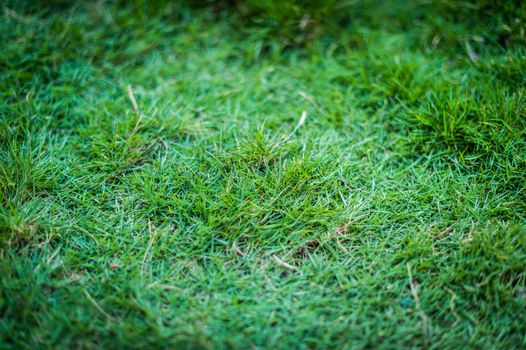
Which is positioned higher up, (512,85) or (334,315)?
(512,85)

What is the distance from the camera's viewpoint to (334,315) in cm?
182

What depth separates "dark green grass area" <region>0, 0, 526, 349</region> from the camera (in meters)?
1.81

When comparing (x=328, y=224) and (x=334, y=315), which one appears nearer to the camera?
(x=334, y=315)

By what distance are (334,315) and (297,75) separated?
4.95 ft

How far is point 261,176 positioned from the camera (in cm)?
221

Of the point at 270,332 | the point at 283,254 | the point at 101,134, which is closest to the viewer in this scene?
the point at 270,332

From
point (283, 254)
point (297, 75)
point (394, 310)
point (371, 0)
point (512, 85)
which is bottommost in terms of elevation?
point (394, 310)

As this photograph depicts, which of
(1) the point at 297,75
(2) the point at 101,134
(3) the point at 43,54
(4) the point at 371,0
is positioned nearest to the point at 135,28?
(3) the point at 43,54

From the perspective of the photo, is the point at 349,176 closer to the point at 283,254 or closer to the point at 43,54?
the point at 283,254

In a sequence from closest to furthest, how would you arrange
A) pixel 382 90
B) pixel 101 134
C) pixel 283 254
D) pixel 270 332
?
pixel 270 332
pixel 283 254
pixel 101 134
pixel 382 90

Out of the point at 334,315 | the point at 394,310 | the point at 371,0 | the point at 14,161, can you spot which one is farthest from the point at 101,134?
the point at 371,0

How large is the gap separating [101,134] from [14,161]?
0.43m

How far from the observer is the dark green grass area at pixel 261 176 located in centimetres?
181

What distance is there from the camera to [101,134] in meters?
2.38
